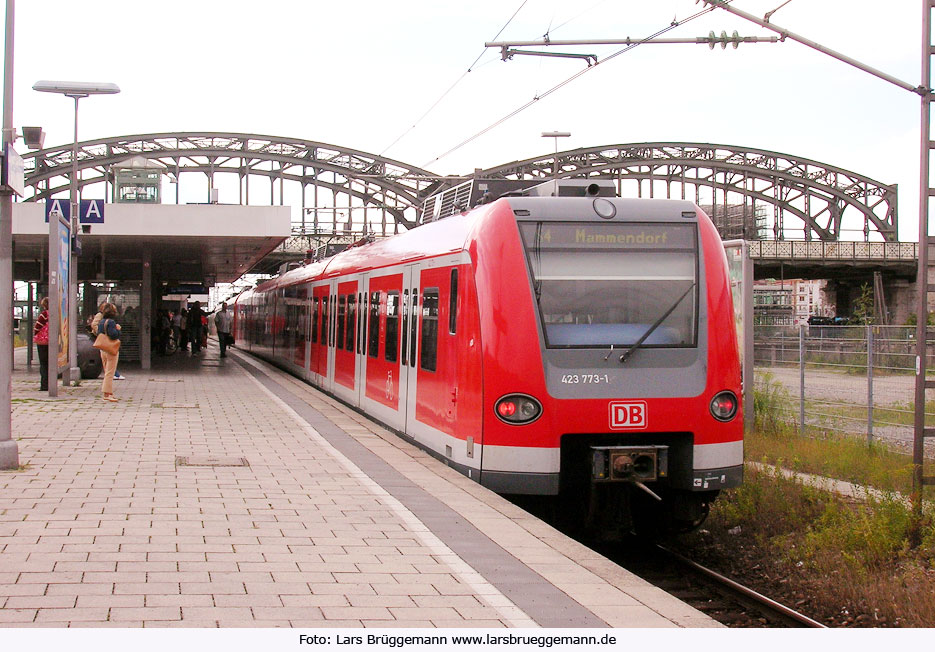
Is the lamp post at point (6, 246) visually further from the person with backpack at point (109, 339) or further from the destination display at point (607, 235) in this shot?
the person with backpack at point (109, 339)

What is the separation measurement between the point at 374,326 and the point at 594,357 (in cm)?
605

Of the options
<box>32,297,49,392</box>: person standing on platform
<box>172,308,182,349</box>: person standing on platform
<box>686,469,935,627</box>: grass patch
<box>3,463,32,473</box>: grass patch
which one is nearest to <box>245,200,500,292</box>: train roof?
<box>686,469,935,627</box>: grass patch

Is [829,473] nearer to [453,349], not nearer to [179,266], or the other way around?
[453,349]

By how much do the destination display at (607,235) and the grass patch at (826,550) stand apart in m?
2.79

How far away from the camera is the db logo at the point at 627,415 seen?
28.8ft

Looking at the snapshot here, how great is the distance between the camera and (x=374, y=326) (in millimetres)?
14477

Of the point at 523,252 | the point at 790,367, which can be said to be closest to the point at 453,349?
the point at 523,252

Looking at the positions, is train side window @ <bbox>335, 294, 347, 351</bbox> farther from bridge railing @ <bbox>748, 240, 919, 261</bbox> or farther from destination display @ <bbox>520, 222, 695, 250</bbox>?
bridge railing @ <bbox>748, 240, 919, 261</bbox>

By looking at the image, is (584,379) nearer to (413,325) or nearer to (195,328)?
(413,325)

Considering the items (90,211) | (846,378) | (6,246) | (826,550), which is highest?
(90,211)

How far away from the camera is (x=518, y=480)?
8.70 m

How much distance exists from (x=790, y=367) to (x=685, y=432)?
803 cm

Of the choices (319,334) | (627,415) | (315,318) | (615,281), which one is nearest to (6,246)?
(615,281)

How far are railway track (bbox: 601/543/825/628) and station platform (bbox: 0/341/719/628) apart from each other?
142cm
